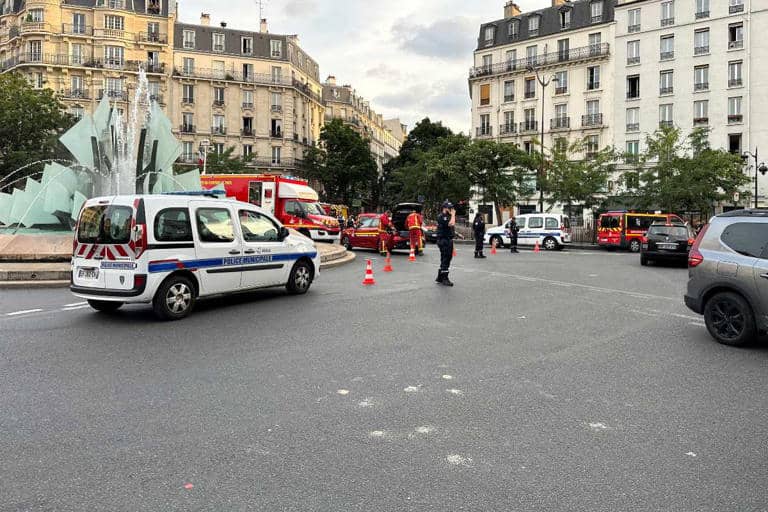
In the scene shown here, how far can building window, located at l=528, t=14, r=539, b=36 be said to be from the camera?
57.5 metres

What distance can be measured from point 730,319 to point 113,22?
65.2 m

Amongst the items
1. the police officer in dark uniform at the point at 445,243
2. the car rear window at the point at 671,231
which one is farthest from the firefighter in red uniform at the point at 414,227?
the car rear window at the point at 671,231

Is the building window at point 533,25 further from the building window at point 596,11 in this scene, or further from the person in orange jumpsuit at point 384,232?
the person in orange jumpsuit at point 384,232

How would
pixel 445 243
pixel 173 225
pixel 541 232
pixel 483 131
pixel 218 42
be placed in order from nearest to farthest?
pixel 173 225 < pixel 445 243 < pixel 541 232 < pixel 483 131 < pixel 218 42

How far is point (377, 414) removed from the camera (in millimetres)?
4613

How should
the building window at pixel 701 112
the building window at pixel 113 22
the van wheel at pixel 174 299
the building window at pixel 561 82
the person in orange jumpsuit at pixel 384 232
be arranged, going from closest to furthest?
the van wheel at pixel 174 299 < the person in orange jumpsuit at pixel 384 232 < the building window at pixel 701 112 < the building window at pixel 561 82 < the building window at pixel 113 22

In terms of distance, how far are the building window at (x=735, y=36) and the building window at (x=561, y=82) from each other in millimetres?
12941

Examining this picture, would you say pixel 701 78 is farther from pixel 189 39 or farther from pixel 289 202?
pixel 189 39

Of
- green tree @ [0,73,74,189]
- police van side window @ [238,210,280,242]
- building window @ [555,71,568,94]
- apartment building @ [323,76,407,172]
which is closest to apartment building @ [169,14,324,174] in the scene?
apartment building @ [323,76,407,172]

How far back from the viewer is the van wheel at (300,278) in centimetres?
1116

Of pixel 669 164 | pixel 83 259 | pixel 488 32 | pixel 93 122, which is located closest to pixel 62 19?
pixel 488 32

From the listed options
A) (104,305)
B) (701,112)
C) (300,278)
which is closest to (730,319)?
(300,278)

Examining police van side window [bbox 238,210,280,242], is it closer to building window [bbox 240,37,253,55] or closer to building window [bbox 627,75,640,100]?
building window [bbox 627,75,640,100]

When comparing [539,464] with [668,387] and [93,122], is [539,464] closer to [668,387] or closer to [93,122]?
[668,387]
